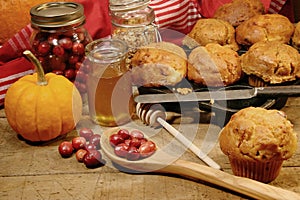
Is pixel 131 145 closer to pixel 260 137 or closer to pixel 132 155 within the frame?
pixel 132 155

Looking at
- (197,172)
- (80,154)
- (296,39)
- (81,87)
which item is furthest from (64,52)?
(296,39)

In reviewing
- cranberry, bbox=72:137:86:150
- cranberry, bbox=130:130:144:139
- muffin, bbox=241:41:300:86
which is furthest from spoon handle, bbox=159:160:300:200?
muffin, bbox=241:41:300:86

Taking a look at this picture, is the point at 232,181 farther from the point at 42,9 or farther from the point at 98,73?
the point at 42,9

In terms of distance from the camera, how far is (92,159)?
1.19 meters

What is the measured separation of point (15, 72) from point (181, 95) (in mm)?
551

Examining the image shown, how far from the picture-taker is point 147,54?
4.48 ft

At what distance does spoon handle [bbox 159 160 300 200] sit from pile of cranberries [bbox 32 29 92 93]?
1.45 feet

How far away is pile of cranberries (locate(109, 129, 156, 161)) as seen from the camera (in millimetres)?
1156

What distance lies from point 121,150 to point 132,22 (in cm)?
47

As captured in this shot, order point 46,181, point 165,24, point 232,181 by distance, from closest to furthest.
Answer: point 232,181 → point 46,181 → point 165,24

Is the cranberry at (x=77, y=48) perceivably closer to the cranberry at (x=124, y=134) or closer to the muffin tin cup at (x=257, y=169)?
the cranberry at (x=124, y=134)

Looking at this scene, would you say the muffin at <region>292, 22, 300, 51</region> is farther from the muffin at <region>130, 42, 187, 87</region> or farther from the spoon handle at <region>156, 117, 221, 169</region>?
the spoon handle at <region>156, 117, 221, 169</region>

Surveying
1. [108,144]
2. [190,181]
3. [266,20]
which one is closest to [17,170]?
[108,144]

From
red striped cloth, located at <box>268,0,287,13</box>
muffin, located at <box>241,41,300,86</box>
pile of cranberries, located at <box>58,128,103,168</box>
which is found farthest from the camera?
red striped cloth, located at <box>268,0,287,13</box>
